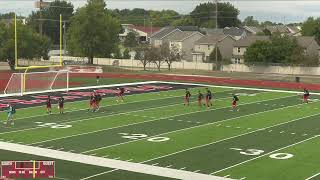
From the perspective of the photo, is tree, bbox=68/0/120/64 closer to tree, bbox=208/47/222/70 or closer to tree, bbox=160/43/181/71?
tree, bbox=160/43/181/71

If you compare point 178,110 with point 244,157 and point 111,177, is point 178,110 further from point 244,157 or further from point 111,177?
point 111,177

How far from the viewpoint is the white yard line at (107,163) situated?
1761 centimetres

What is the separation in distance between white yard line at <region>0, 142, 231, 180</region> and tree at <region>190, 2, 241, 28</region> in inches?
4469

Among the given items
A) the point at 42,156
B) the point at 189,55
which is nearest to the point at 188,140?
the point at 42,156

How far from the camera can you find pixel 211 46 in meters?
91.2

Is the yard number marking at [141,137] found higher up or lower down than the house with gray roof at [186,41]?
lower down

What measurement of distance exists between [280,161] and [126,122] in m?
10.3

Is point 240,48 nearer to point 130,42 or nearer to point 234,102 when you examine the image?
point 130,42

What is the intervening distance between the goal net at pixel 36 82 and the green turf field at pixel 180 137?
26.2 feet

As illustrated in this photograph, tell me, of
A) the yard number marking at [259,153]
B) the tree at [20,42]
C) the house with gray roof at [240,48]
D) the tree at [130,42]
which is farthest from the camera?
the tree at [130,42]

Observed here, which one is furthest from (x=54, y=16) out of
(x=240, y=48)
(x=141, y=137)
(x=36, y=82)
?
(x=141, y=137)

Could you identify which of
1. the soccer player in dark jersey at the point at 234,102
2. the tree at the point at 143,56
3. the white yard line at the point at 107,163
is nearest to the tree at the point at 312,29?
the tree at the point at 143,56

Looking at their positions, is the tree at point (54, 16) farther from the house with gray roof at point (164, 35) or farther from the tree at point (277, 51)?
the tree at point (277, 51)

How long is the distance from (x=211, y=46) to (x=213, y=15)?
188 feet
